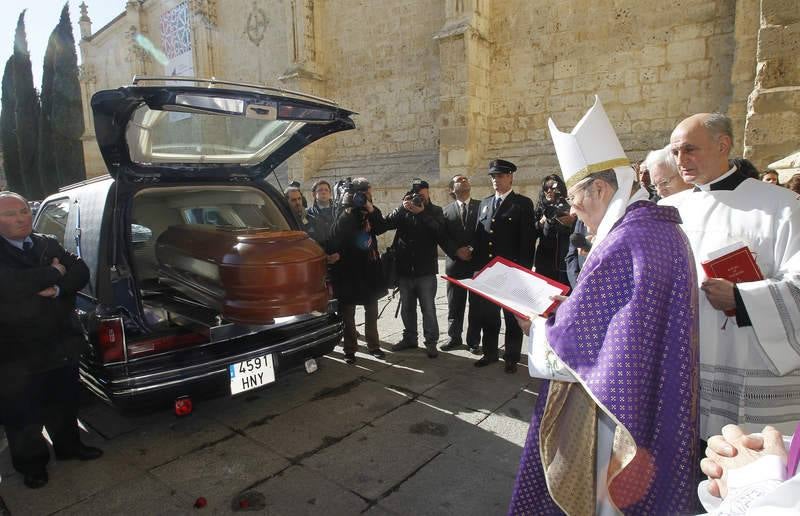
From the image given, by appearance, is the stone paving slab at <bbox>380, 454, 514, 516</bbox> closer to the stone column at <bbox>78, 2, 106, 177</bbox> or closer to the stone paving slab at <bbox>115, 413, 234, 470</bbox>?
the stone paving slab at <bbox>115, 413, 234, 470</bbox>

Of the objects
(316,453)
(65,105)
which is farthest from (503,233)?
(65,105)

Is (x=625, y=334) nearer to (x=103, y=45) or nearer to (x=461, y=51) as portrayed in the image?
(x=461, y=51)

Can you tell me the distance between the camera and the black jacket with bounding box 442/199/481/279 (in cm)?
445

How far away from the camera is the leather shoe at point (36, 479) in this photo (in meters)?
2.47

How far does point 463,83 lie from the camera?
927 centimetres

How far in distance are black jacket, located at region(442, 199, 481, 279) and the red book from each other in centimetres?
272

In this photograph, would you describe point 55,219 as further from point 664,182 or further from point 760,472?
point 760,472

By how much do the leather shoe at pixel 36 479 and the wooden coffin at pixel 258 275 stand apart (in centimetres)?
125

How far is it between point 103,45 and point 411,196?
22452mm

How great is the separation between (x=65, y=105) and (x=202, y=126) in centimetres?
2283

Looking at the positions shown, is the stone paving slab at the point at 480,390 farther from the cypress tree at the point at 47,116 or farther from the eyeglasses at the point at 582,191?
the cypress tree at the point at 47,116

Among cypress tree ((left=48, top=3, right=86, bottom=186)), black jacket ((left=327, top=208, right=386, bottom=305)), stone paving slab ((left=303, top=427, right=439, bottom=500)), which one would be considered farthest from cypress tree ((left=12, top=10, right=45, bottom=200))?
stone paving slab ((left=303, top=427, right=439, bottom=500))

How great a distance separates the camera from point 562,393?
1.64 meters

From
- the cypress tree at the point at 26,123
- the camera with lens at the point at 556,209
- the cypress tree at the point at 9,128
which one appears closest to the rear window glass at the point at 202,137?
the camera with lens at the point at 556,209
